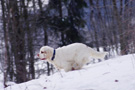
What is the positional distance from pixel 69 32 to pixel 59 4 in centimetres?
262

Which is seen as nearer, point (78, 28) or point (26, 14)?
point (26, 14)

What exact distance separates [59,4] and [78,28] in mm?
2510

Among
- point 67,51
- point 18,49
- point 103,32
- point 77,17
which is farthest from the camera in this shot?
point 103,32

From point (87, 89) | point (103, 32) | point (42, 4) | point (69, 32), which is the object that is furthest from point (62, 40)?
point (87, 89)

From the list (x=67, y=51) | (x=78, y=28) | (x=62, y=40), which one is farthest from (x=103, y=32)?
(x=67, y=51)

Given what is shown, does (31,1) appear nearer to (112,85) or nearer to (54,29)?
(54,29)

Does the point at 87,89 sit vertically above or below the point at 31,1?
below

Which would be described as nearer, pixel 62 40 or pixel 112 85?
pixel 112 85

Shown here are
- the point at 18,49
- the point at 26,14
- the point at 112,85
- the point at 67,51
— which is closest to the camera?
the point at 112,85

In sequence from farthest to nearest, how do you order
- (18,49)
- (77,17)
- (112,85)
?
(77,17) < (18,49) < (112,85)

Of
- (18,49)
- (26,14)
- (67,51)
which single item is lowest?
(18,49)

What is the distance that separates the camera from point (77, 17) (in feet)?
56.6

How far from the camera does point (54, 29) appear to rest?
55.4ft

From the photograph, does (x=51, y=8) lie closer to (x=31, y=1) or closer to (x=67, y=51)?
(x=31, y=1)
